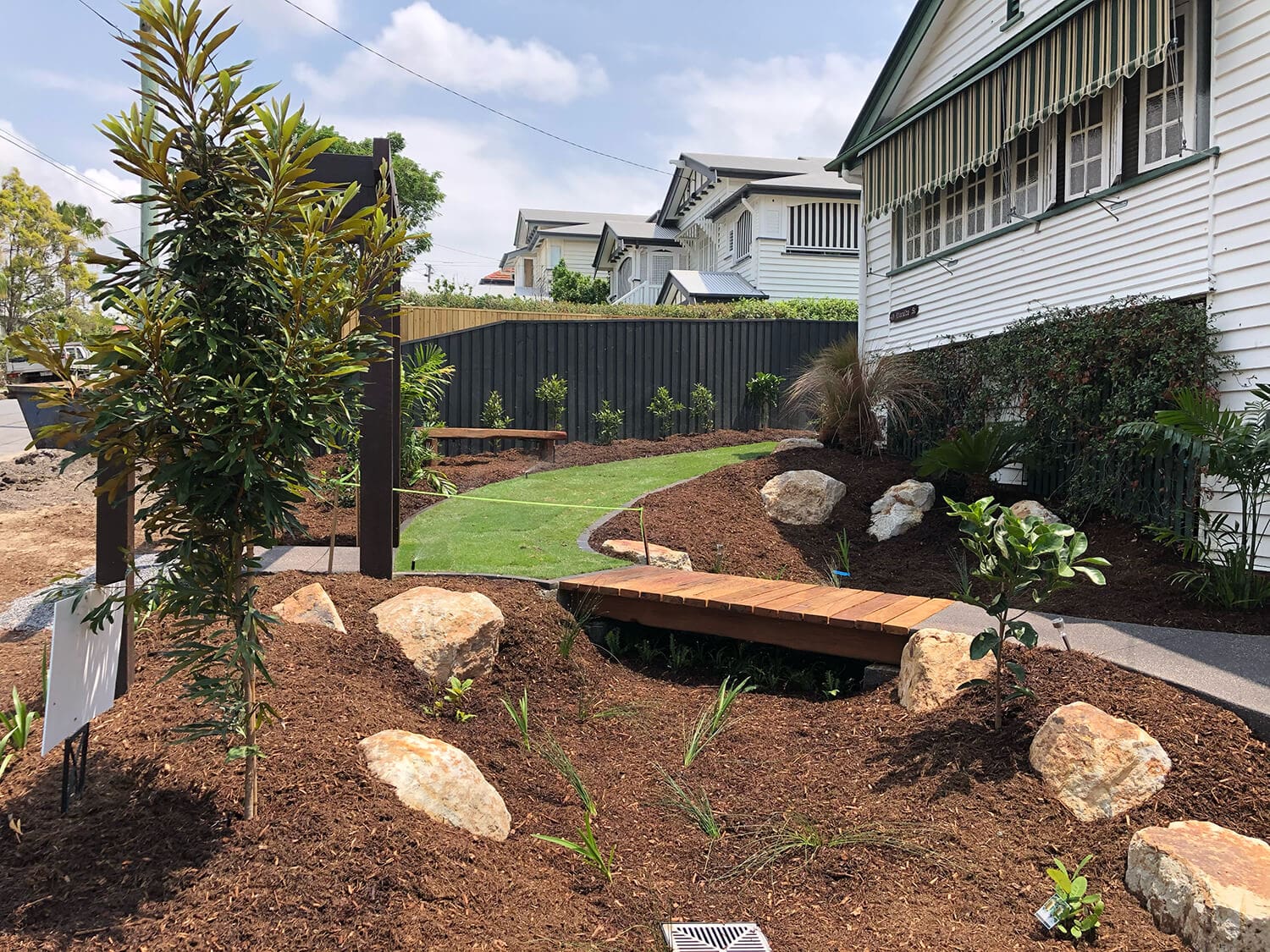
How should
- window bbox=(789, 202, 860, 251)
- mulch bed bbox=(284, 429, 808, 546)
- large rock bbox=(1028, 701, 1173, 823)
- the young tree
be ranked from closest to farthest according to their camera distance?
the young tree, large rock bbox=(1028, 701, 1173, 823), mulch bed bbox=(284, 429, 808, 546), window bbox=(789, 202, 860, 251)

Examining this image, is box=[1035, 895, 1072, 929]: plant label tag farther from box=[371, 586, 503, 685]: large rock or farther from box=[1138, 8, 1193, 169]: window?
box=[1138, 8, 1193, 169]: window

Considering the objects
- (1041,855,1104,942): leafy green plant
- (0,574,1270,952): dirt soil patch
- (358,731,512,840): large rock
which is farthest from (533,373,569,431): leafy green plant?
(1041,855,1104,942): leafy green plant

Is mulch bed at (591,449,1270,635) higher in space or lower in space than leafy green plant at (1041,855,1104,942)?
higher

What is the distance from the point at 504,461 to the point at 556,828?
28.0ft

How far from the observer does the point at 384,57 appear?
16.1m

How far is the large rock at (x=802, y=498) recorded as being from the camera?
837cm

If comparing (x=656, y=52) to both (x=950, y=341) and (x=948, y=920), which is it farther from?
(x=948, y=920)

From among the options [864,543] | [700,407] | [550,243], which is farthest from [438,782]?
[550,243]

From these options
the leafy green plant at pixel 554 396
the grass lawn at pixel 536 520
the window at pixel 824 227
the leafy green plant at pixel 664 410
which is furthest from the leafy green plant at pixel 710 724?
the window at pixel 824 227

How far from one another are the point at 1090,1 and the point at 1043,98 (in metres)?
0.87

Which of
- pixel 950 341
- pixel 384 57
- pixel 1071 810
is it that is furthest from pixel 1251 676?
pixel 384 57

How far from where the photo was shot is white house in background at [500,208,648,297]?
38.7 metres

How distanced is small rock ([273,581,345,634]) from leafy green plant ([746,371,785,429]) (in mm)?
10870

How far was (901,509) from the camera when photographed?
317 inches
